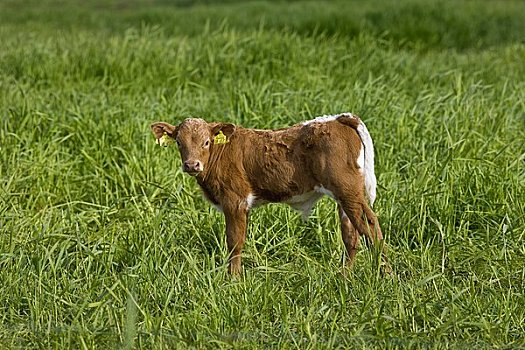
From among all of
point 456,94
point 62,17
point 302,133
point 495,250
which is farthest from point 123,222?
point 62,17

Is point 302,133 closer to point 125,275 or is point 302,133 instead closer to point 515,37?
point 125,275

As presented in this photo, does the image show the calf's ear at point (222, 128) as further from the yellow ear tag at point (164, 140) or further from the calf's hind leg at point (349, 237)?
the calf's hind leg at point (349, 237)

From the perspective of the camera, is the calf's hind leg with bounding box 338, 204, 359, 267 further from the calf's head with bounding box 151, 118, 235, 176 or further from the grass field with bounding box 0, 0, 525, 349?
the calf's head with bounding box 151, 118, 235, 176

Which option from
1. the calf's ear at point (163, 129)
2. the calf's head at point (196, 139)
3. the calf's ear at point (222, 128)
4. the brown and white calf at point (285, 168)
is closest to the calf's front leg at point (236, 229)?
the brown and white calf at point (285, 168)

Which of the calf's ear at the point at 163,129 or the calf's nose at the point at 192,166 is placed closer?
the calf's nose at the point at 192,166

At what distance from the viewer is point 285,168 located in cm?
460

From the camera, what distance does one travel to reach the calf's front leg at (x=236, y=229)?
463cm

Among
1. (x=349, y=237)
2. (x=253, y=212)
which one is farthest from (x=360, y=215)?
(x=253, y=212)

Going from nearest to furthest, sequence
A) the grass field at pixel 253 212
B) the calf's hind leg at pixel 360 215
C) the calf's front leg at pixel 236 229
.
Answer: the grass field at pixel 253 212
the calf's hind leg at pixel 360 215
the calf's front leg at pixel 236 229

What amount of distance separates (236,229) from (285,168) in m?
0.40

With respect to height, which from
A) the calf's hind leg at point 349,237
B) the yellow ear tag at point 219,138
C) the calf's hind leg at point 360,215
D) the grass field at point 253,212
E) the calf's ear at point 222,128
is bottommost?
the grass field at point 253,212

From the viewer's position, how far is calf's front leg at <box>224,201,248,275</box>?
4.63 meters

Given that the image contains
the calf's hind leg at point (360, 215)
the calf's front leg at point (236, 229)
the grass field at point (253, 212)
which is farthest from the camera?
the calf's front leg at point (236, 229)

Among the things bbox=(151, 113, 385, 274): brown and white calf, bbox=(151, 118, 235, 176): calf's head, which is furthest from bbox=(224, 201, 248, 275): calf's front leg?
bbox=(151, 118, 235, 176): calf's head
